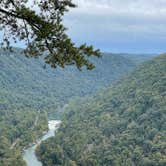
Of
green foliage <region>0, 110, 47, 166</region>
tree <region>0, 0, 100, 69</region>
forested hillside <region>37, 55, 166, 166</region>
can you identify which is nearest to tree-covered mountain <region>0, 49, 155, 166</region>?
green foliage <region>0, 110, 47, 166</region>

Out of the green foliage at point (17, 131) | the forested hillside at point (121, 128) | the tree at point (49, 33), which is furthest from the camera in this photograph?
the green foliage at point (17, 131)

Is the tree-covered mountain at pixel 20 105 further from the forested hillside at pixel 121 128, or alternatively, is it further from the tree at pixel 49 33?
the tree at pixel 49 33

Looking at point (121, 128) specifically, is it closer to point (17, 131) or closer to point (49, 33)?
point (17, 131)

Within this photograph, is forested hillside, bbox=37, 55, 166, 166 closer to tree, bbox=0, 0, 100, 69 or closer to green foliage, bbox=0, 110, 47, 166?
green foliage, bbox=0, 110, 47, 166

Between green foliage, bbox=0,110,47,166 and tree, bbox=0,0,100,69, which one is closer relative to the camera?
tree, bbox=0,0,100,69

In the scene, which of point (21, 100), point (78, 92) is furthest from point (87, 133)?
point (78, 92)

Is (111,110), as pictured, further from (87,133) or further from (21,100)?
(21,100)

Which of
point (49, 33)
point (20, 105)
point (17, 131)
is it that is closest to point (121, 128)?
point (17, 131)

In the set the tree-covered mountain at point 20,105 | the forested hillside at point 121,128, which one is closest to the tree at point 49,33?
the tree-covered mountain at point 20,105
